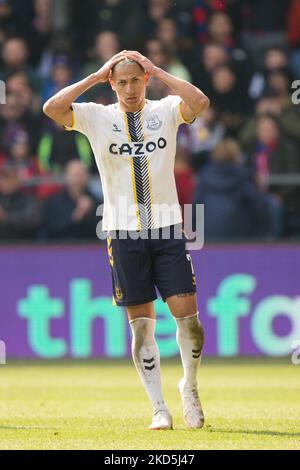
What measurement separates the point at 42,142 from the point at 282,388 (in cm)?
623

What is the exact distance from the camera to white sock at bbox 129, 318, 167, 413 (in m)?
8.57

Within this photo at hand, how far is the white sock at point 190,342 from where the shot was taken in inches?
337

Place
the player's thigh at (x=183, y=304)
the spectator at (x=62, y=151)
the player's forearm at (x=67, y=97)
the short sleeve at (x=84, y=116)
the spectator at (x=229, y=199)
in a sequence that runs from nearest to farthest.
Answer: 1. the player's forearm at (x=67, y=97)
2. the player's thigh at (x=183, y=304)
3. the short sleeve at (x=84, y=116)
4. the spectator at (x=229, y=199)
5. the spectator at (x=62, y=151)

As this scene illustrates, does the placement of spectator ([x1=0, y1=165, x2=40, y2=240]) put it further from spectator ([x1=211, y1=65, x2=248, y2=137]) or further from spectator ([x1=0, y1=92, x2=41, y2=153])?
spectator ([x1=211, y1=65, x2=248, y2=137])

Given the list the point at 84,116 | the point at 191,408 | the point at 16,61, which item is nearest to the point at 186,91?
the point at 84,116

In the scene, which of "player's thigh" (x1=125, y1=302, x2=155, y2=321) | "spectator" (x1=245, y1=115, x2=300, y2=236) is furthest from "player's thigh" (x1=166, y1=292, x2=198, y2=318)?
"spectator" (x1=245, y1=115, x2=300, y2=236)

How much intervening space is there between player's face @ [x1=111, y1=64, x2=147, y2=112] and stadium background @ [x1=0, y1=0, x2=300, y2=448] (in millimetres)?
5123

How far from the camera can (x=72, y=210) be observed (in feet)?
52.7

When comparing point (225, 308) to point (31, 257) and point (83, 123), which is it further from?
point (83, 123)

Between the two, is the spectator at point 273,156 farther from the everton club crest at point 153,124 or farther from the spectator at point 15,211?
the everton club crest at point 153,124

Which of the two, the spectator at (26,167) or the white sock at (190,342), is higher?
the spectator at (26,167)

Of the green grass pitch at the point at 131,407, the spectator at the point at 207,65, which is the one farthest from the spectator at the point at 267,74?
the green grass pitch at the point at 131,407

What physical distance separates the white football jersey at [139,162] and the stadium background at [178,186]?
474 cm

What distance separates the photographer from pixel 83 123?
8.60 m
